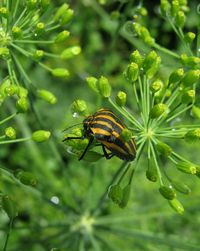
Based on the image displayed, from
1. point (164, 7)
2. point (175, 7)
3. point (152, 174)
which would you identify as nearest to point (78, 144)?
point (152, 174)

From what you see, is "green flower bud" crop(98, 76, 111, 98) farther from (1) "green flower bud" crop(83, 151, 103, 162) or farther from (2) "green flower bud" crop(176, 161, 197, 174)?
(2) "green flower bud" crop(176, 161, 197, 174)

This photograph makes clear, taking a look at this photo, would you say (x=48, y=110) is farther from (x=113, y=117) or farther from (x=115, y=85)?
(x=113, y=117)

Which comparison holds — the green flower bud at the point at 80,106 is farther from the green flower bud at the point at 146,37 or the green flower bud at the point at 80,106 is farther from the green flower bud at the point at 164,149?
the green flower bud at the point at 146,37

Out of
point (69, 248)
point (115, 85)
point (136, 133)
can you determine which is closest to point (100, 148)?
point (136, 133)

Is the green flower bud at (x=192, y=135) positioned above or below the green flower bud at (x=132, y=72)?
below

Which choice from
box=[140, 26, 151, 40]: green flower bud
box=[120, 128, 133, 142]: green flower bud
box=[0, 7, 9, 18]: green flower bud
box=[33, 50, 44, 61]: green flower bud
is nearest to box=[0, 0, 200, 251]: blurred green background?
box=[140, 26, 151, 40]: green flower bud

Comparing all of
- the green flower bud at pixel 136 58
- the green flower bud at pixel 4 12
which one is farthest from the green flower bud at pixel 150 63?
the green flower bud at pixel 4 12

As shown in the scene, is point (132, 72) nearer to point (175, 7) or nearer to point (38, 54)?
point (38, 54)
